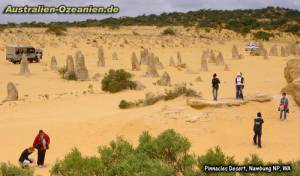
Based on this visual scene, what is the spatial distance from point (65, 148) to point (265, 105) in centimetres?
689

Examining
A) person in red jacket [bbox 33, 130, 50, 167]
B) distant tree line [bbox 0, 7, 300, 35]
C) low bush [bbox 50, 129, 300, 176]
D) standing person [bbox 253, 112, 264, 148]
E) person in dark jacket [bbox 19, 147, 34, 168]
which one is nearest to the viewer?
low bush [bbox 50, 129, 300, 176]

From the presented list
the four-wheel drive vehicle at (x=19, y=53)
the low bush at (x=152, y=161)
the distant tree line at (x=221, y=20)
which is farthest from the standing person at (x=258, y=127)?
the distant tree line at (x=221, y=20)

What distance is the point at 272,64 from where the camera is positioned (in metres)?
38.1

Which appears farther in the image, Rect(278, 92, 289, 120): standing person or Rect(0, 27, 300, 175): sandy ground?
Rect(278, 92, 289, 120): standing person

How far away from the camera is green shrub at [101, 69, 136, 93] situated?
24906mm

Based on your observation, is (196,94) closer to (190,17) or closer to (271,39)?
(271,39)

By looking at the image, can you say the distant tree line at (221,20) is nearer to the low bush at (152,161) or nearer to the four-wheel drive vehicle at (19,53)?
the four-wheel drive vehicle at (19,53)

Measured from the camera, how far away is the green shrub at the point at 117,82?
2491 cm

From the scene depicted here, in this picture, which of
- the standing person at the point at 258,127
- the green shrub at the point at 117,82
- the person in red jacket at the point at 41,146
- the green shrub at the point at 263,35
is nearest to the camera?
the person in red jacket at the point at 41,146

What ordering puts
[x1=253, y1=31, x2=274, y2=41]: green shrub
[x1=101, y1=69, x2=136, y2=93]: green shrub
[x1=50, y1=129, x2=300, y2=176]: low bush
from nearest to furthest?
[x1=50, y1=129, x2=300, y2=176]: low bush
[x1=101, y1=69, x2=136, y2=93]: green shrub
[x1=253, y1=31, x2=274, y2=41]: green shrub

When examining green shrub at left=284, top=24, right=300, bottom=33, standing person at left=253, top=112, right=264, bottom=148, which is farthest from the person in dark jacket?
green shrub at left=284, top=24, right=300, bottom=33

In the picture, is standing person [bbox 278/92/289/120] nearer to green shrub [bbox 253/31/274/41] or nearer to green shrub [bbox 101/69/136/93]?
green shrub [bbox 101/69/136/93]

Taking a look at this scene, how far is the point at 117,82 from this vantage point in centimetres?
2494

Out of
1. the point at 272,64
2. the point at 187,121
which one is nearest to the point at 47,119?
the point at 187,121
